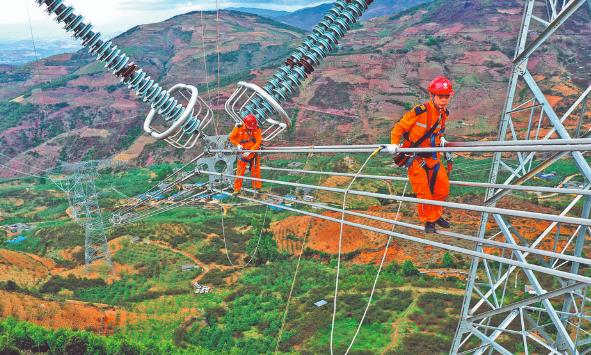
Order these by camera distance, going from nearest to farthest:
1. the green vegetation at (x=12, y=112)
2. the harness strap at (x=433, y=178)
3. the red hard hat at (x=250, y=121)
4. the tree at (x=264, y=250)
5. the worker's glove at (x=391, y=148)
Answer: the worker's glove at (x=391, y=148) → the harness strap at (x=433, y=178) → the red hard hat at (x=250, y=121) → the tree at (x=264, y=250) → the green vegetation at (x=12, y=112)

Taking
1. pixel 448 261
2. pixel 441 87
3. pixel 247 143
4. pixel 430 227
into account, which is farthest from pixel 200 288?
pixel 441 87

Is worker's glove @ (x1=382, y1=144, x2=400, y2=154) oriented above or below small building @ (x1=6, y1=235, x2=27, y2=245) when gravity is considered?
above

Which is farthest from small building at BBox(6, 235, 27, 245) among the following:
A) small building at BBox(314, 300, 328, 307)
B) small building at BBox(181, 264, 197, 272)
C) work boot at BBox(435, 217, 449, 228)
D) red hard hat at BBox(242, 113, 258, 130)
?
work boot at BBox(435, 217, 449, 228)

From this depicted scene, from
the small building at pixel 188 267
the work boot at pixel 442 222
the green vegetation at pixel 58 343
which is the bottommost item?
the small building at pixel 188 267

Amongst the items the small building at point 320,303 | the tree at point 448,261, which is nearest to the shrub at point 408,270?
the tree at point 448,261

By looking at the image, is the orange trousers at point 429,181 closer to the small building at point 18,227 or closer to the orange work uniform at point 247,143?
the orange work uniform at point 247,143

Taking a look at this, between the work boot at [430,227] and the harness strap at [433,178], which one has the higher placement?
the harness strap at [433,178]

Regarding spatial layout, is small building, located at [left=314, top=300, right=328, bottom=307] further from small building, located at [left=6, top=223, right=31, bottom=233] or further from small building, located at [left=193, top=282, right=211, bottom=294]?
small building, located at [left=6, top=223, right=31, bottom=233]

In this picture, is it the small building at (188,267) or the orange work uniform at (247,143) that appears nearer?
the orange work uniform at (247,143)

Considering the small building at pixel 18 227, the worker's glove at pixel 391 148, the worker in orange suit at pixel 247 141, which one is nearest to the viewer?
the worker's glove at pixel 391 148
